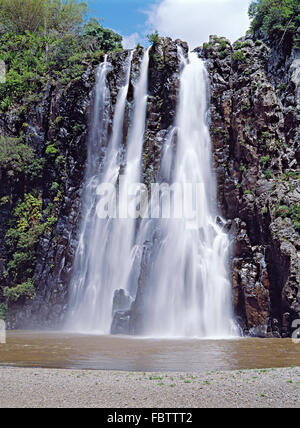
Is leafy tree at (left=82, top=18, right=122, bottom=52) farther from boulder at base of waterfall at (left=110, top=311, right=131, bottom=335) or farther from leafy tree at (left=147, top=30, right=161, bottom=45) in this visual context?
boulder at base of waterfall at (left=110, top=311, right=131, bottom=335)

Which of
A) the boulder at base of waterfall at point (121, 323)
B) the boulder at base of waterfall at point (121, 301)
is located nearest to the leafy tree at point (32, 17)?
the boulder at base of waterfall at point (121, 301)

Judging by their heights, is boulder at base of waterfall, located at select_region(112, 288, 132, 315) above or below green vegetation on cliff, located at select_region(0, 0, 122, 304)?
below

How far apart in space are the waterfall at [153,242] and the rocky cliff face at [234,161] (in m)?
0.74

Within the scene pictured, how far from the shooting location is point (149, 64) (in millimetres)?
35625

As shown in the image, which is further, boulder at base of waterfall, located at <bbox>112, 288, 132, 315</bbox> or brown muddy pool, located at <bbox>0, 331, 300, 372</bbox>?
boulder at base of waterfall, located at <bbox>112, 288, 132, 315</bbox>

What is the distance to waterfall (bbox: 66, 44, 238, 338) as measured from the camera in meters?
23.9

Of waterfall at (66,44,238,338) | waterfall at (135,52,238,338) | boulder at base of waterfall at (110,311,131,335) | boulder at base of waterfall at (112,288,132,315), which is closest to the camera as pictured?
boulder at base of waterfall at (110,311,131,335)

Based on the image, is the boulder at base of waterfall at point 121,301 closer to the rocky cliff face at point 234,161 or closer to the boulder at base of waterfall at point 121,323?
the boulder at base of waterfall at point 121,323

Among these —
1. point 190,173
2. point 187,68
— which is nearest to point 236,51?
point 187,68

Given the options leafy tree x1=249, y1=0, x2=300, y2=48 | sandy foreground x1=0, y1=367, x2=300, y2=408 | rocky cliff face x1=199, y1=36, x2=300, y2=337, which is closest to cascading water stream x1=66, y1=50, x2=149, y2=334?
rocky cliff face x1=199, y1=36, x2=300, y2=337

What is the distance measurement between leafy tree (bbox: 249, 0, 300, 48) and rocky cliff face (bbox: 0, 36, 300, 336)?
1226 mm

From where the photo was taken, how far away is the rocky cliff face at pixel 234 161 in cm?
2288

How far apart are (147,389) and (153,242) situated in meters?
17.9

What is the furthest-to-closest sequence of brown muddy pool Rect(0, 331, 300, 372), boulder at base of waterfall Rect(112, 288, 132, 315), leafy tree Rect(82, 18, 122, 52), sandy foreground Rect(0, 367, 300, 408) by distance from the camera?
leafy tree Rect(82, 18, 122, 52) < boulder at base of waterfall Rect(112, 288, 132, 315) < brown muddy pool Rect(0, 331, 300, 372) < sandy foreground Rect(0, 367, 300, 408)
